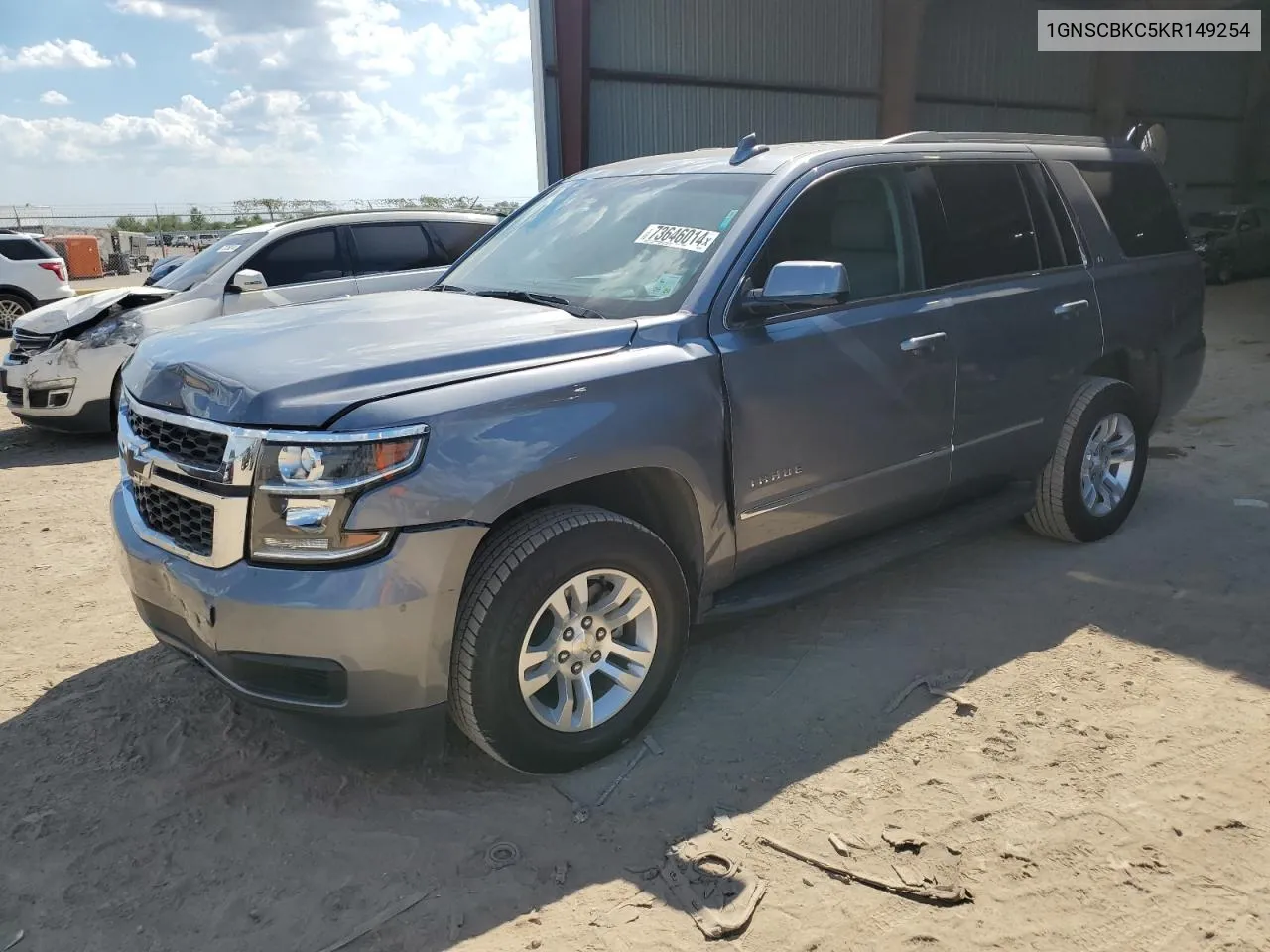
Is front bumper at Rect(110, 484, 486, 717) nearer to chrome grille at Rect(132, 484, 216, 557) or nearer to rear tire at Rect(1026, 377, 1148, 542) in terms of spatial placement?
chrome grille at Rect(132, 484, 216, 557)

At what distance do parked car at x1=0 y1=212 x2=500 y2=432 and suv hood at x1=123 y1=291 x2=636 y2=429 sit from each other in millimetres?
4720

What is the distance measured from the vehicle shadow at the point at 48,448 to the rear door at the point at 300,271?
5.12 feet

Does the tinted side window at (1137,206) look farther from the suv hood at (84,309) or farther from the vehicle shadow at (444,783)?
the suv hood at (84,309)

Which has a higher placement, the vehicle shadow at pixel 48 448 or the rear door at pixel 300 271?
the rear door at pixel 300 271

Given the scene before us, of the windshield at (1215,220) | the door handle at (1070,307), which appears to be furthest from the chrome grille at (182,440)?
the windshield at (1215,220)

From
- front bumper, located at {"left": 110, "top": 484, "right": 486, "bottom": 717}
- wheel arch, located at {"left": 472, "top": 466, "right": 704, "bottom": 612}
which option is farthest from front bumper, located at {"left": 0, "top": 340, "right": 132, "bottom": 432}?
wheel arch, located at {"left": 472, "top": 466, "right": 704, "bottom": 612}

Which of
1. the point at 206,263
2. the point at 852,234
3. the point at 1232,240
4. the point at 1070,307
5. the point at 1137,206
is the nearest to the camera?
the point at 852,234

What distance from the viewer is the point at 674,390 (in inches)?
123

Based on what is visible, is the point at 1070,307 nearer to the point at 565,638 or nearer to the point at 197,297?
the point at 565,638

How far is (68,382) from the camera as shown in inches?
305

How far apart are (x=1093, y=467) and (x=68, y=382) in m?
7.26

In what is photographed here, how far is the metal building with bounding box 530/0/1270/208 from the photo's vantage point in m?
14.0

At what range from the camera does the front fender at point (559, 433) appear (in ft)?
8.70

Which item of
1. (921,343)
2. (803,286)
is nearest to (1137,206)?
(921,343)
